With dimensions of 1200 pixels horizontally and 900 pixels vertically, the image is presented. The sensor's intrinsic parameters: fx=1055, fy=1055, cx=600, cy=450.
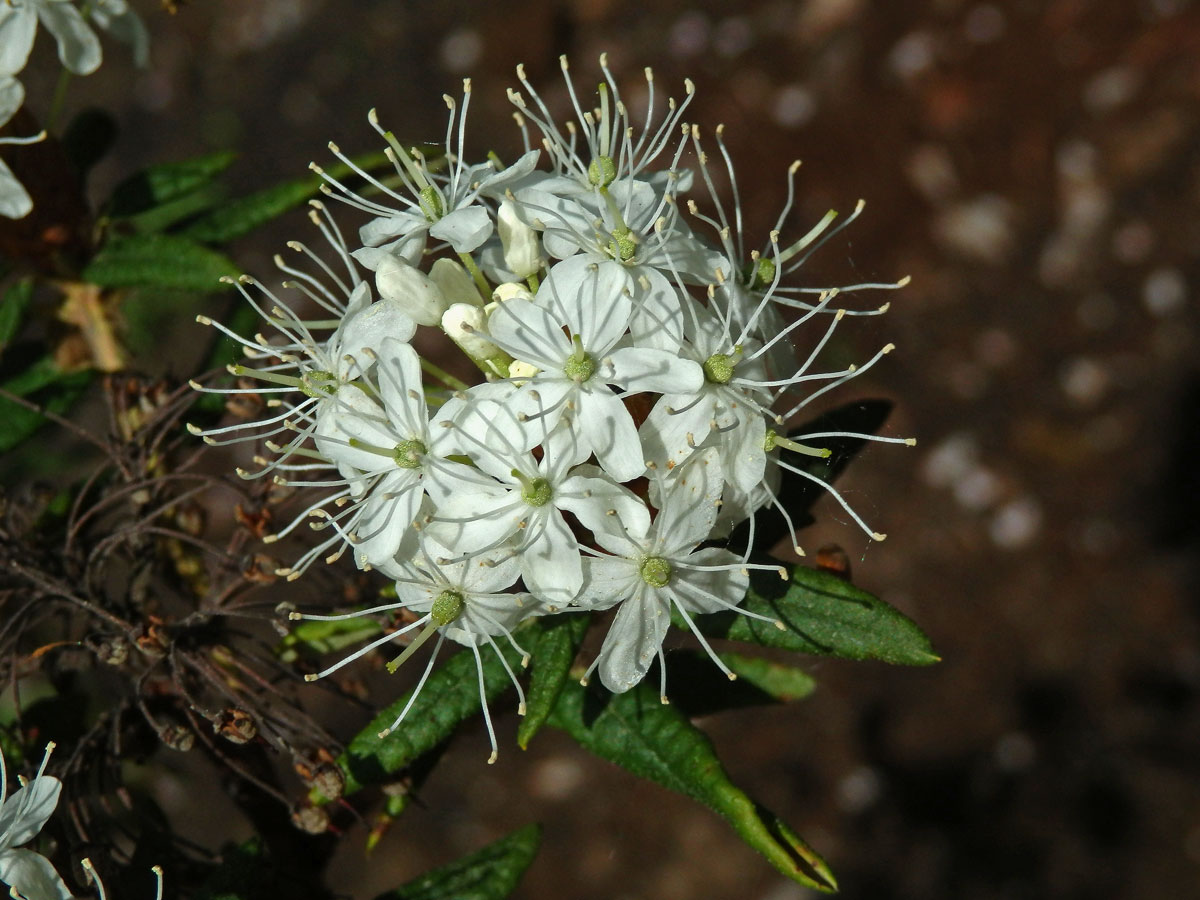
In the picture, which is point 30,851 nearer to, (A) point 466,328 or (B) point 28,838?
(B) point 28,838

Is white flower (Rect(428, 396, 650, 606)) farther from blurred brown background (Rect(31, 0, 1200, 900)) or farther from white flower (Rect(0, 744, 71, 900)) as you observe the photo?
blurred brown background (Rect(31, 0, 1200, 900))

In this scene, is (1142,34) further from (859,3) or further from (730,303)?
(730,303)

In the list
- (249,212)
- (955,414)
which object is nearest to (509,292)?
(249,212)

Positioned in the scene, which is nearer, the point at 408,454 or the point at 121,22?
the point at 408,454

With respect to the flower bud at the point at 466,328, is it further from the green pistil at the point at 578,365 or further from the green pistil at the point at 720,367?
the green pistil at the point at 720,367

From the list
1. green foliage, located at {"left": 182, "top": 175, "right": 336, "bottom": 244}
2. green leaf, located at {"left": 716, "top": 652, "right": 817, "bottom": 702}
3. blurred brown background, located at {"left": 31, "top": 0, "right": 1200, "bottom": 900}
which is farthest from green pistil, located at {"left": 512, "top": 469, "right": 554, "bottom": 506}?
blurred brown background, located at {"left": 31, "top": 0, "right": 1200, "bottom": 900}

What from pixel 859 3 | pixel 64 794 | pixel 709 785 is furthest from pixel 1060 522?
pixel 64 794
